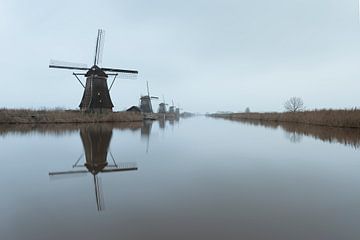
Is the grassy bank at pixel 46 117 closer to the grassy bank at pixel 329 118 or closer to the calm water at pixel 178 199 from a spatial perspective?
the calm water at pixel 178 199

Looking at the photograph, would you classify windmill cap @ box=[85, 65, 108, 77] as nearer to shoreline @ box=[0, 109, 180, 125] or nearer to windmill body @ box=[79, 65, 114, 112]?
windmill body @ box=[79, 65, 114, 112]

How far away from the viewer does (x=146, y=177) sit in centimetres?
475

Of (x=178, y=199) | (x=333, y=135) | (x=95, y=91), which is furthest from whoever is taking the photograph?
(x=95, y=91)

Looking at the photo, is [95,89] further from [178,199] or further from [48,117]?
[178,199]

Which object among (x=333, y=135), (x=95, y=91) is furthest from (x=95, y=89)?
(x=333, y=135)

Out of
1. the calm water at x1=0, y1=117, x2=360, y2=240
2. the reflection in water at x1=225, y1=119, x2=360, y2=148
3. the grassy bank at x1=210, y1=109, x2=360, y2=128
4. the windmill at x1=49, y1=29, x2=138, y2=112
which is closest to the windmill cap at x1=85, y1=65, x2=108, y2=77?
the windmill at x1=49, y1=29, x2=138, y2=112

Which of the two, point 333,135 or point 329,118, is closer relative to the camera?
point 333,135

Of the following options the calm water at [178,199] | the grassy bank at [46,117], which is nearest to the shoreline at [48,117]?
the grassy bank at [46,117]

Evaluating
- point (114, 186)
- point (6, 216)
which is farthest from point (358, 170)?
point (6, 216)

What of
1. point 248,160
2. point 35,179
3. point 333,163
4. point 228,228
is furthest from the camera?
point 248,160

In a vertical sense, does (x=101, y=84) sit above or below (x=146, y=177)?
above

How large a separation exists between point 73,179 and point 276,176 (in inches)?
146

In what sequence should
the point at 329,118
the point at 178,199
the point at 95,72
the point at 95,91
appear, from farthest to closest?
the point at 95,72, the point at 95,91, the point at 329,118, the point at 178,199

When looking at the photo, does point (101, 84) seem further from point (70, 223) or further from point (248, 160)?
point (70, 223)
